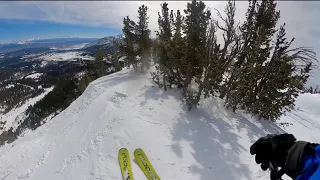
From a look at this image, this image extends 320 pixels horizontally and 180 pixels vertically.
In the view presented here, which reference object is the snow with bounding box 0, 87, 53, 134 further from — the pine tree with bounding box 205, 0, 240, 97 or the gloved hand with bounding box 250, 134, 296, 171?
the gloved hand with bounding box 250, 134, 296, 171

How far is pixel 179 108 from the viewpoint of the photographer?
1590cm

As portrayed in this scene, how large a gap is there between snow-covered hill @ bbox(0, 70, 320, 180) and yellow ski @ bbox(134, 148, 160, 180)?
9.2 inches

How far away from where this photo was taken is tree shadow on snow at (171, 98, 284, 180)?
407 inches

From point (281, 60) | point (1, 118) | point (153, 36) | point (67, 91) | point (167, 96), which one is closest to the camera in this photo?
point (281, 60)

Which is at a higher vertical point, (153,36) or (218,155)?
(153,36)

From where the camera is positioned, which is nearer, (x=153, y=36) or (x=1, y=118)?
(x=153, y=36)

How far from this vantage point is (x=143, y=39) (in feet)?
90.8

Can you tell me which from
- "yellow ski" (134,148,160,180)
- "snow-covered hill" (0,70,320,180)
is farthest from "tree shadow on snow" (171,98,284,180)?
"yellow ski" (134,148,160,180)

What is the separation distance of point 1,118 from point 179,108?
119623 millimetres

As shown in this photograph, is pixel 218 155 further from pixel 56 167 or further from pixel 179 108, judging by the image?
pixel 56 167

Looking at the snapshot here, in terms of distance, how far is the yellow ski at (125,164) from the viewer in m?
9.98

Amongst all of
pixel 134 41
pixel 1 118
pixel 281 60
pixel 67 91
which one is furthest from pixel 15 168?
pixel 1 118

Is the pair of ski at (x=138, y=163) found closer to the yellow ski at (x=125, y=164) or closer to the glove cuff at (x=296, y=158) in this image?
the yellow ski at (x=125, y=164)

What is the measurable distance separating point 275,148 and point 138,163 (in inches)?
348
